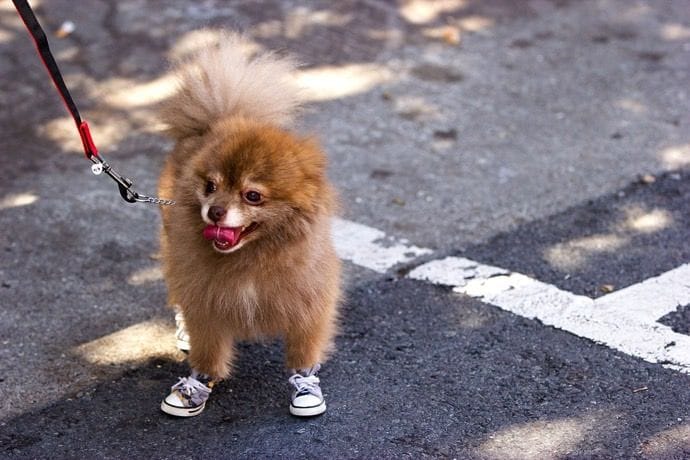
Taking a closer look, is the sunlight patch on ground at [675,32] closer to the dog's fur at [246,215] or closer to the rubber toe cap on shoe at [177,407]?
the dog's fur at [246,215]

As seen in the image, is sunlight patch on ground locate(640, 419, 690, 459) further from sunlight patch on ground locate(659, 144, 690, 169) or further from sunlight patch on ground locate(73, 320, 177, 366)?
sunlight patch on ground locate(659, 144, 690, 169)

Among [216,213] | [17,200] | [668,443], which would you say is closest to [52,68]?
[216,213]

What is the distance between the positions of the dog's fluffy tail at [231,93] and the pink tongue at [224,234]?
0.65 metres

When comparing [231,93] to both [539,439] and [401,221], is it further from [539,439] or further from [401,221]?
[401,221]

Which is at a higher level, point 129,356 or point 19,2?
point 19,2

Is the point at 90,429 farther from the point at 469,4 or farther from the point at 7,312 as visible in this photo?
the point at 469,4

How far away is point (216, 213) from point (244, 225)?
0.11 meters

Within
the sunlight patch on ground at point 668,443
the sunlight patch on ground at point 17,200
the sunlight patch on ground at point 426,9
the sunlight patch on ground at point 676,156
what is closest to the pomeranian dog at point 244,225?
the sunlight patch on ground at point 668,443

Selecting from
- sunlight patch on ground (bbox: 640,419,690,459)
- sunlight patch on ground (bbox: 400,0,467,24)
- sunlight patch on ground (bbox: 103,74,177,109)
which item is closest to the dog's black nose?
sunlight patch on ground (bbox: 640,419,690,459)

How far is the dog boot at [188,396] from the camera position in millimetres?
3879

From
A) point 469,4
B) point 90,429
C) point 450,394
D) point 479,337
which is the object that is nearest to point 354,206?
point 479,337

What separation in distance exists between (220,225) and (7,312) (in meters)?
1.70

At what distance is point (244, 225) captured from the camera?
11.3ft

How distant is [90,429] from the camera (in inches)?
152
